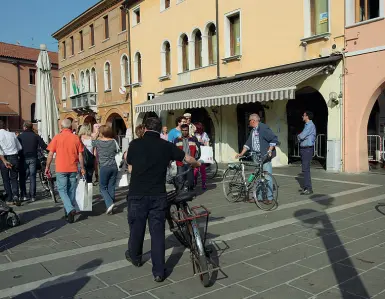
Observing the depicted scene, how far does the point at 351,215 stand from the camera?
21.4 ft

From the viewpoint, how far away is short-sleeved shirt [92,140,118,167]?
23.0 feet

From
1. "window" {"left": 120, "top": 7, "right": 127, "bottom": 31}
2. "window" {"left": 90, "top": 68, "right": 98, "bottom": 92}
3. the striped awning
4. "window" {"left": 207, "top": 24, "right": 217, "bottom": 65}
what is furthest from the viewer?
"window" {"left": 90, "top": 68, "right": 98, "bottom": 92}

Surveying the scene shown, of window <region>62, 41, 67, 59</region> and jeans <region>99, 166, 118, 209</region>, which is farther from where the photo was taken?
window <region>62, 41, 67, 59</region>

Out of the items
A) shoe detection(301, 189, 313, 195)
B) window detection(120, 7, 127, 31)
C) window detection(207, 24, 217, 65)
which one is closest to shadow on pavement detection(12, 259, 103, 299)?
shoe detection(301, 189, 313, 195)

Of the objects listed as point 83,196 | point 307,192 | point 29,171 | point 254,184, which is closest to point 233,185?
point 254,184

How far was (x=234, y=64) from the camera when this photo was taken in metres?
15.8

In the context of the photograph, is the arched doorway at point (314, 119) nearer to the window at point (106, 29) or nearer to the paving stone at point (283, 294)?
the paving stone at point (283, 294)

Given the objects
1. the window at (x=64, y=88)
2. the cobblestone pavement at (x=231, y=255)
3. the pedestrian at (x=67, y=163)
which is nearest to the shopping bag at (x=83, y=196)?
the pedestrian at (x=67, y=163)

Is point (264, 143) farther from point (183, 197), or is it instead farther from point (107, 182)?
point (183, 197)

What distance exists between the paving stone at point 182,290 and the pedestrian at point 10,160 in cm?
552

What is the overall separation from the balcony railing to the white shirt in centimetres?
1933

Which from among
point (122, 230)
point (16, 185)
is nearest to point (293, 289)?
point (122, 230)

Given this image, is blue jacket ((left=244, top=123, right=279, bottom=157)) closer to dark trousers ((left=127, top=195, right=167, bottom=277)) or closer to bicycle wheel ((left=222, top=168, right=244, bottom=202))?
bicycle wheel ((left=222, top=168, right=244, bottom=202))

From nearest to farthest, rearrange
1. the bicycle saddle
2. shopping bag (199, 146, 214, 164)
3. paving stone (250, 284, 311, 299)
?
paving stone (250, 284, 311, 299), the bicycle saddle, shopping bag (199, 146, 214, 164)
